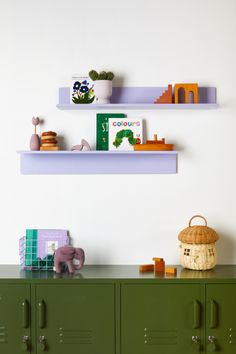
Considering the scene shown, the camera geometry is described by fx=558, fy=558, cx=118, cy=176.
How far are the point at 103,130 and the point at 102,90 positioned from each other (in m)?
0.23

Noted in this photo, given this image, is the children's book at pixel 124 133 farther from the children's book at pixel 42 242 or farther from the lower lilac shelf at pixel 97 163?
the children's book at pixel 42 242

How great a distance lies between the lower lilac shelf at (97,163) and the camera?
320 centimetres

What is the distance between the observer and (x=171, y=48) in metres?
3.21

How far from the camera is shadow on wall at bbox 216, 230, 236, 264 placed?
3.21m

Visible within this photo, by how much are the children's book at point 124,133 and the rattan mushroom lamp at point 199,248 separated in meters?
0.59

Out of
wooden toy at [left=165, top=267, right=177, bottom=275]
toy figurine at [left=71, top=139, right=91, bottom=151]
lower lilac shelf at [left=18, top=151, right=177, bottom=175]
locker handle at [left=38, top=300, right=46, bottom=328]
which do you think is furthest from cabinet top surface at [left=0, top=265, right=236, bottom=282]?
toy figurine at [left=71, top=139, right=91, bottom=151]

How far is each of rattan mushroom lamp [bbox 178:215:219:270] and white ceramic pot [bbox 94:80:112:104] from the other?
0.86m

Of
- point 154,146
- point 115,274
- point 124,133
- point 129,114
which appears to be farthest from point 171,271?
point 129,114

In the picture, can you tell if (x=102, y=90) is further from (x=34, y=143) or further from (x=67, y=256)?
(x=67, y=256)

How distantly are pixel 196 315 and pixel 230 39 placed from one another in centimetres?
156

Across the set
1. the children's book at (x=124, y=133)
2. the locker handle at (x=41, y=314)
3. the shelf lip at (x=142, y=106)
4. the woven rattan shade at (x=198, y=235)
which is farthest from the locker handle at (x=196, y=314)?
the shelf lip at (x=142, y=106)

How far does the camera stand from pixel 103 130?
3174 millimetres

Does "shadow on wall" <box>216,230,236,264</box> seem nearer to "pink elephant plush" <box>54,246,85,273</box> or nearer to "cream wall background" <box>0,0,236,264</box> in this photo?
"cream wall background" <box>0,0,236,264</box>

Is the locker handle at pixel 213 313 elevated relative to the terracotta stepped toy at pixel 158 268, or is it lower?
lower
